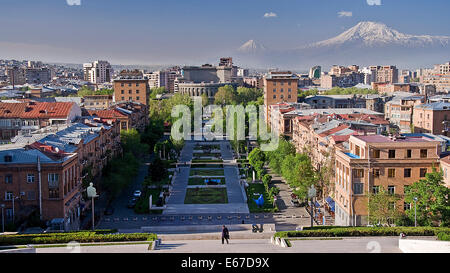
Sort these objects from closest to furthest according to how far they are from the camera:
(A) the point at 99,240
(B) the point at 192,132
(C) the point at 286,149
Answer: (A) the point at 99,240 → (C) the point at 286,149 → (B) the point at 192,132

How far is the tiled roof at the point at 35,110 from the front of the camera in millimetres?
50094

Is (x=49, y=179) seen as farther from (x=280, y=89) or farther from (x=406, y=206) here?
(x=280, y=89)

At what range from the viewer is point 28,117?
4997cm

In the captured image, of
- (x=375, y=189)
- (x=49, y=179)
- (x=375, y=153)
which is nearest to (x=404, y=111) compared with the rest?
(x=375, y=153)

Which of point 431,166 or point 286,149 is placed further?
point 286,149

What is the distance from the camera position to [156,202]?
4053 cm

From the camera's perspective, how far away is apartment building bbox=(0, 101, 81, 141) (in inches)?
1946

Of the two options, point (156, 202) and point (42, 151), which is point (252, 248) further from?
point (156, 202)

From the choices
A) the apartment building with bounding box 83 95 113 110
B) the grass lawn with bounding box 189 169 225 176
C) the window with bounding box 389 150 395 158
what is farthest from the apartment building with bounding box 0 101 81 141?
the window with bounding box 389 150 395 158

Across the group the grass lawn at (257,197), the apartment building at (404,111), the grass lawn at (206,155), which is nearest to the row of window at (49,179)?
the grass lawn at (257,197)
